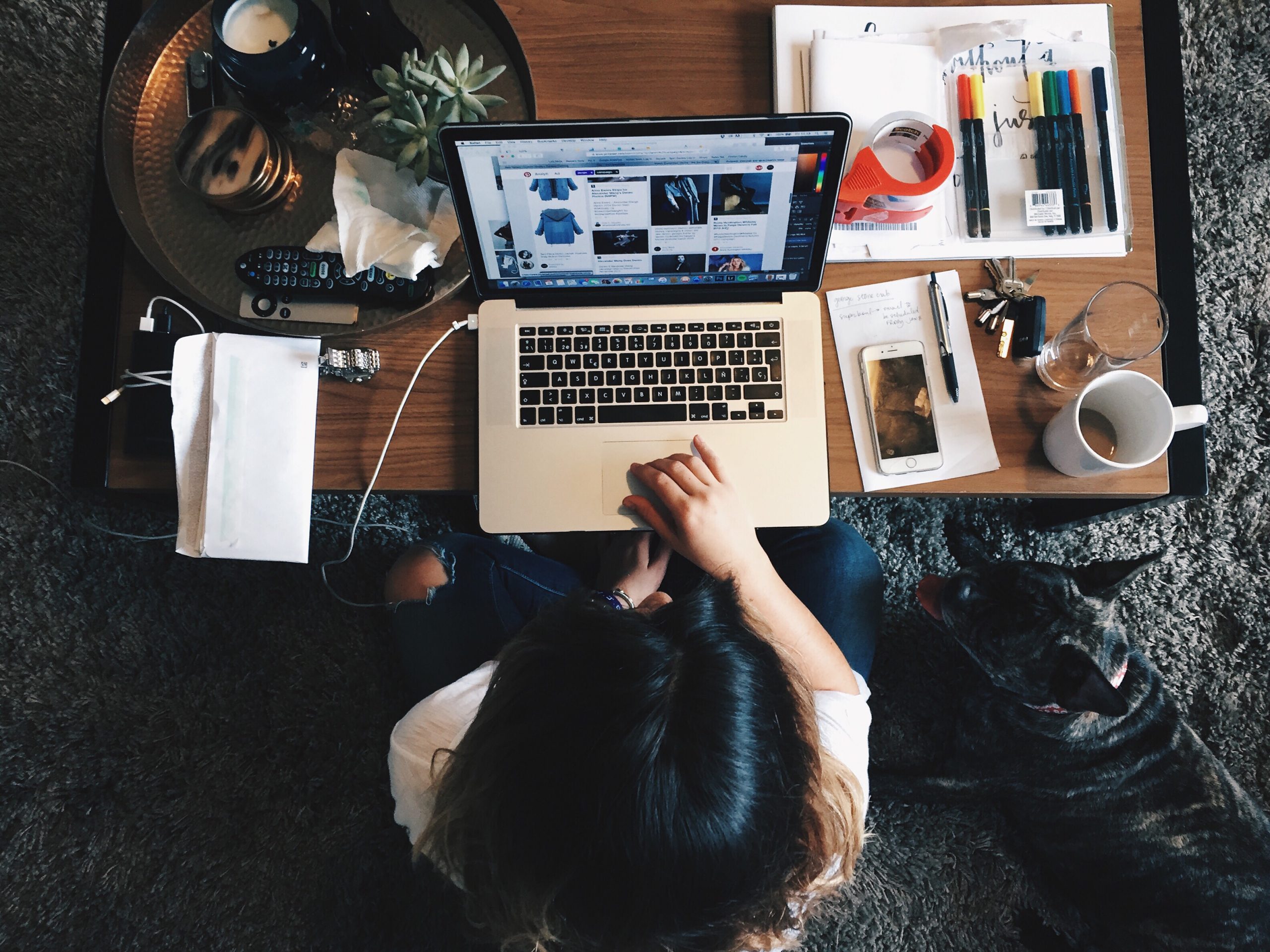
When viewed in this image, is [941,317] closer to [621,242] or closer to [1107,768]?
[621,242]

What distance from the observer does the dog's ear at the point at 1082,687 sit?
0.86 m

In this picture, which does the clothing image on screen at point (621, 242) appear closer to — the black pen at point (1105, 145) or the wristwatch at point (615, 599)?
the wristwatch at point (615, 599)

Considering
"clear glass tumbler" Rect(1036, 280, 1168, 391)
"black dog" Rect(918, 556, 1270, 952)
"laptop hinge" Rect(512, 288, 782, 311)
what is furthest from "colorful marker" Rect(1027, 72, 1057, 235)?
"black dog" Rect(918, 556, 1270, 952)

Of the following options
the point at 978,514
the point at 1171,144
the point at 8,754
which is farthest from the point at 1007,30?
the point at 8,754

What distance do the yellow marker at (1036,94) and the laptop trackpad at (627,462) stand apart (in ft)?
1.79

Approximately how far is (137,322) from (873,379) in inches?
31.7

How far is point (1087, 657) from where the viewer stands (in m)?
0.87

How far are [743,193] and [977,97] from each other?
1.22 ft

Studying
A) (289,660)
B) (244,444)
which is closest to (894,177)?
(244,444)

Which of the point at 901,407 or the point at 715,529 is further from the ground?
the point at 901,407

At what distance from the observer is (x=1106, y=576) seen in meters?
0.95

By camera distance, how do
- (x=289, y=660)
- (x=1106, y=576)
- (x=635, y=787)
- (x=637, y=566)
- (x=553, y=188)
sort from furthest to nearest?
(x=289, y=660) < (x=637, y=566) < (x=1106, y=576) < (x=553, y=188) < (x=635, y=787)

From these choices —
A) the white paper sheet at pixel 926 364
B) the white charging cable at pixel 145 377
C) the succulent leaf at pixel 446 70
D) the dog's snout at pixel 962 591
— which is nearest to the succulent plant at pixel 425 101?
the succulent leaf at pixel 446 70

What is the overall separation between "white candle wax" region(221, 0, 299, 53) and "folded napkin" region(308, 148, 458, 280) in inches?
4.6
